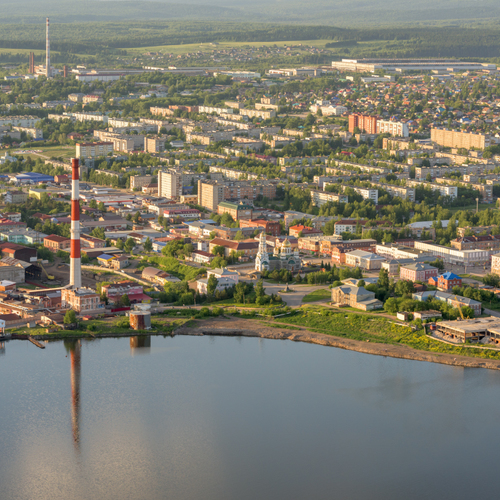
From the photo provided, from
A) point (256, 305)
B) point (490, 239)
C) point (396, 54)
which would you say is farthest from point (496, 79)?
point (256, 305)

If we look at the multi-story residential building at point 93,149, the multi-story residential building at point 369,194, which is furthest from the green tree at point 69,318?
the multi-story residential building at point 93,149

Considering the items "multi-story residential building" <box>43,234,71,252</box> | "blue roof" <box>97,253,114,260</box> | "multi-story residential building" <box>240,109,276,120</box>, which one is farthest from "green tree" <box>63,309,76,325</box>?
"multi-story residential building" <box>240,109,276,120</box>

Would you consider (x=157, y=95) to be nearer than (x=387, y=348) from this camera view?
No

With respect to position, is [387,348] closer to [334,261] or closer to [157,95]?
[334,261]

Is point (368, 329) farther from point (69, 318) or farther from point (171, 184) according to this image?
point (171, 184)

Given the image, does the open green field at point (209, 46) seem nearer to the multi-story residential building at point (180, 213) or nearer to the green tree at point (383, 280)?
the multi-story residential building at point (180, 213)

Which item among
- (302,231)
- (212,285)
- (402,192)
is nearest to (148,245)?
(302,231)
